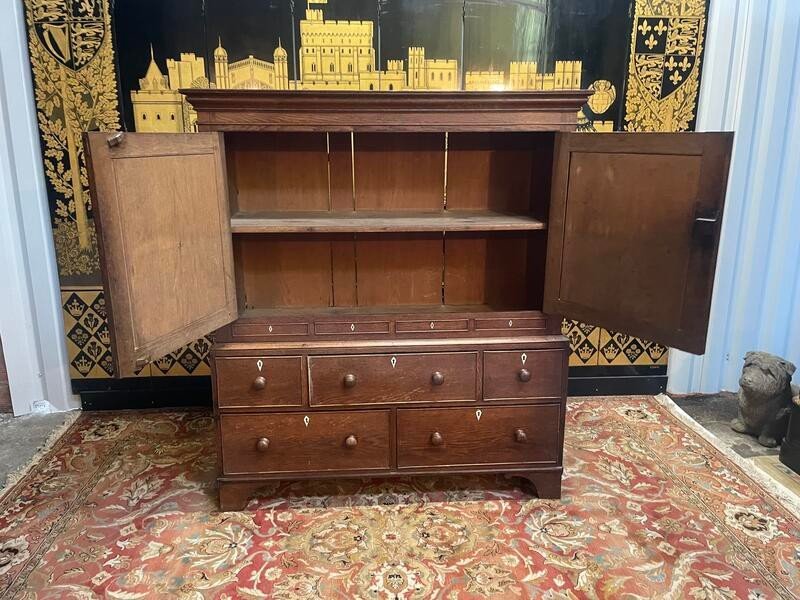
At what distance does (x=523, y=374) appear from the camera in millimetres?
2229

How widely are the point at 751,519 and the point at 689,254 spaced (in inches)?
43.8

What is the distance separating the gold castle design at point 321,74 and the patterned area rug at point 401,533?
156cm

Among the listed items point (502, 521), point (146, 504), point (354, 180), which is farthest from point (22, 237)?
point (502, 521)

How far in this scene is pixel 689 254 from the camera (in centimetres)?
176

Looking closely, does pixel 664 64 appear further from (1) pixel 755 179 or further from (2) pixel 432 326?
(2) pixel 432 326

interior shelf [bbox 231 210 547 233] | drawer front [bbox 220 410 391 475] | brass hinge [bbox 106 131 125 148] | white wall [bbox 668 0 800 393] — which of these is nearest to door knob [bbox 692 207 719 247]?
interior shelf [bbox 231 210 547 233]

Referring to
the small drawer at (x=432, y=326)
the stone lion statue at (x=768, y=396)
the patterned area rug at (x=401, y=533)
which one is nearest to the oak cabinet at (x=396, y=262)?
the small drawer at (x=432, y=326)

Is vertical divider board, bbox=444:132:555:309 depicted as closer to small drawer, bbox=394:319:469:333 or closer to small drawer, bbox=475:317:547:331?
small drawer, bbox=475:317:547:331

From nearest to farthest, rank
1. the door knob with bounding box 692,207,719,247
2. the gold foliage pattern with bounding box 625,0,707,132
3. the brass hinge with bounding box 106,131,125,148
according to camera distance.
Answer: the brass hinge with bounding box 106,131,125,148 < the door knob with bounding box 692,207,719,247 < the gold foliage pattern with bounding box 625,0,707,132

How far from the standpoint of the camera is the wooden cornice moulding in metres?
2.03

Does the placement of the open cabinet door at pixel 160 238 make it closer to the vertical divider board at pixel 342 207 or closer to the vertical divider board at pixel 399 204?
the vertical divider board at pixel 342 207

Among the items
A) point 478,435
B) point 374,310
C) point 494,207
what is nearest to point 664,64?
point 494,207

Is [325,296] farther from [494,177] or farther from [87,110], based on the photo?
[87,110]

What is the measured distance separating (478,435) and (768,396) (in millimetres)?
1421
